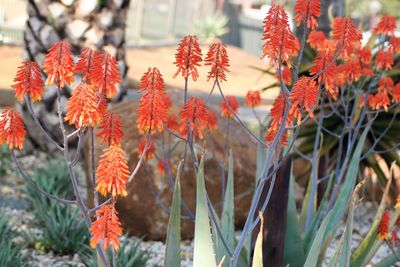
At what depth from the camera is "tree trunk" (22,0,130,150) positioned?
23.1 feet

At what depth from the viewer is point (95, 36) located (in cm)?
710

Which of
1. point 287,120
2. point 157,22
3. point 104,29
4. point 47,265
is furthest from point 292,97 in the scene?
point 157,22

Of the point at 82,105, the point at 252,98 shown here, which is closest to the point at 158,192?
the point at 252,98

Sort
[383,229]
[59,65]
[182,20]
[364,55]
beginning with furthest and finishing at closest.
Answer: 1. [182,20]
2. [364,55]
3. [383,229]
4. [59,65]

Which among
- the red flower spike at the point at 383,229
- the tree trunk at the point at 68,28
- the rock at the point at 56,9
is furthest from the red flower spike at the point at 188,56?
the rock at the point at 56,9

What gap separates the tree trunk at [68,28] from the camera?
7.03 meters

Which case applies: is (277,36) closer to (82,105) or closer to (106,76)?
(106,76)

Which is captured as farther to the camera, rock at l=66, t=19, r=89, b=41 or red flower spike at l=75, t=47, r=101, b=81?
rock at l=66, t=19, r=89, b=41

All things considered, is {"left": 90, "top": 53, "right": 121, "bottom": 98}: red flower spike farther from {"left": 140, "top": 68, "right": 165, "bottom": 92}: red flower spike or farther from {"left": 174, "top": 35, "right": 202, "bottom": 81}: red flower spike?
{"left": 174, "top": 35, "right": 202, "bottom": 81}: red flower spike

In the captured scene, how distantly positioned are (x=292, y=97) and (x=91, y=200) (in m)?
3.20

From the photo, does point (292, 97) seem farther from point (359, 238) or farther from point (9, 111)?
point (359, 238)

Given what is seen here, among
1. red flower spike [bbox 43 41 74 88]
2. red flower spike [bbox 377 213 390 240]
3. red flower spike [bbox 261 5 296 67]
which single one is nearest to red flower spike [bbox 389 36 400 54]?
red flower spike [bbox 377 213 390 240]

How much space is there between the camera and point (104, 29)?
7133 millimetres

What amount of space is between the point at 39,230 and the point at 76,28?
2503 mm
